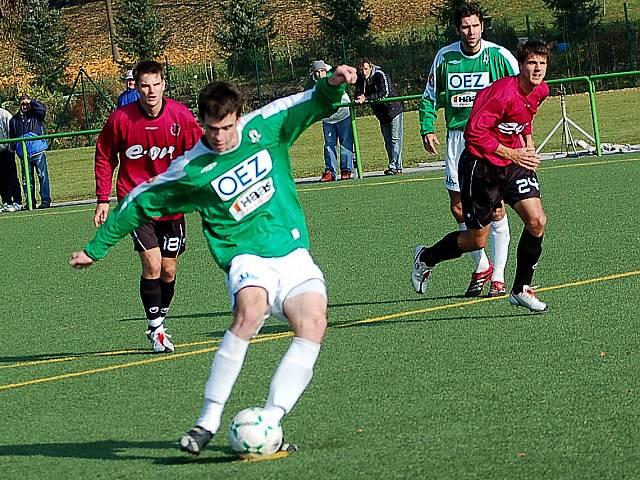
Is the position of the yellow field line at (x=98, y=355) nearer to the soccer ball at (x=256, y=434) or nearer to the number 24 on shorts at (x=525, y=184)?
the number 24 on shorts at (x=525, y=184)

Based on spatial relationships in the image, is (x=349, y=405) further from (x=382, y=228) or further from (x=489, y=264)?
(x=382, y=228)

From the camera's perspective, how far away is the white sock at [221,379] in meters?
5.75

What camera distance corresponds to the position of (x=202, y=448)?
18.9 feet

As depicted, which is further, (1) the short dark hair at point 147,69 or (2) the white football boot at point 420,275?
(2) the white football boot at point 420,275

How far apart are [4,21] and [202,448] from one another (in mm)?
50946

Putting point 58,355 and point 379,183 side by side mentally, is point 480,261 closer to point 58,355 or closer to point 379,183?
point 58,355

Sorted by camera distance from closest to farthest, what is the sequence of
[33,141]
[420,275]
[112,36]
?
[420,275], [33,141], [112,36]

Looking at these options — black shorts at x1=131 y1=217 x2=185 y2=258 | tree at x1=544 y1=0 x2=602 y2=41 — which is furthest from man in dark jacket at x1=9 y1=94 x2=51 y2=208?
tree at x1=544 y1=0 x2=602 y2=41

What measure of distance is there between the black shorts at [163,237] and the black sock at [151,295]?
0.21 m

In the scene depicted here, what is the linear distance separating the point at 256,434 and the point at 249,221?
1.03 metres

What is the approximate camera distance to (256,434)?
5.65 metres

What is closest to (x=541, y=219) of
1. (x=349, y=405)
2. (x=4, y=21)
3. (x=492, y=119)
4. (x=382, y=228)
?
(x=492, y=119)

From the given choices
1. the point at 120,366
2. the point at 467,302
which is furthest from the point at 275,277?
the point at 467,302

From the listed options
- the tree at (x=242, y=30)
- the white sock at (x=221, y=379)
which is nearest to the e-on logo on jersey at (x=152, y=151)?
the white sock at (x=221, y=379)
